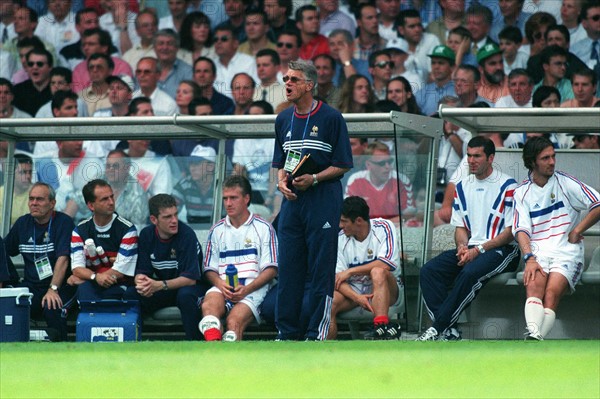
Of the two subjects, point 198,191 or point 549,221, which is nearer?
point 549,221

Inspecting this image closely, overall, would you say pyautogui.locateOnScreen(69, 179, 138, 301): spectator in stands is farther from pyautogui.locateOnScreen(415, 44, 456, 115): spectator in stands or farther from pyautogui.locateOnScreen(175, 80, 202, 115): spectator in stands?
pyautogui.locateOnScreen(415, 44, 456, 115): spectator in stands

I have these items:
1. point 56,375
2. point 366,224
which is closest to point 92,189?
point 366,224

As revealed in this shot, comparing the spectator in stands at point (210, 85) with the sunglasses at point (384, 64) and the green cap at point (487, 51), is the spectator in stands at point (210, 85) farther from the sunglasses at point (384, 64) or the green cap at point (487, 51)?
the green cap at point (487, 51)

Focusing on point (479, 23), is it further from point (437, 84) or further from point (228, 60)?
point (228, 60)

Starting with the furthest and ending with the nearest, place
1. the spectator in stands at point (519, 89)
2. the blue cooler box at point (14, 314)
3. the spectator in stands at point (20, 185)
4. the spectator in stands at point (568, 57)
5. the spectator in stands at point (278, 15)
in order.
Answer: the spectator in stands at point (278, 15), the spectator in stands at point (568, 57), the spectator in stands at point (519, 89), the spectator in stands at point (20, 185), the blue cooler box at point (14, 314)

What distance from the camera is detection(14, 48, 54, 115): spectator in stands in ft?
41.3

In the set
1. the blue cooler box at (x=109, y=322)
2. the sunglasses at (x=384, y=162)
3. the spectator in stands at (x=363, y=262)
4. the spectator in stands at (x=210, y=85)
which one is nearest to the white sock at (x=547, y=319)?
the spectator in stands at (x=363, y=262)

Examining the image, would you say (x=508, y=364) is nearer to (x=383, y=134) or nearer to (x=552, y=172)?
(x=552, y=172)

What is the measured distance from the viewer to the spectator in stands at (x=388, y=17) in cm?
1191

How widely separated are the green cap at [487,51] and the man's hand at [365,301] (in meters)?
3.39

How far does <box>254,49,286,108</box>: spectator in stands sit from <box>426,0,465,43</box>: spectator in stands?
64.6 inches

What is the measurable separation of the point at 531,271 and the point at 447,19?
426 centimetres

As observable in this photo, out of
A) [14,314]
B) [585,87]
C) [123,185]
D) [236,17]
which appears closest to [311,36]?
[236,17]

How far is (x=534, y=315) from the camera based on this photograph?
319 inches
